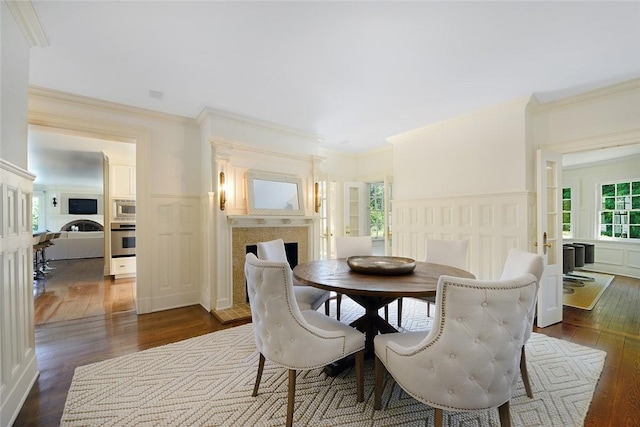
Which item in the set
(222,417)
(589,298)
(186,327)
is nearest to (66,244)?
(186,327)

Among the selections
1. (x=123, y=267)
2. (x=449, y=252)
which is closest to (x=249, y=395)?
(x=449, y=252)

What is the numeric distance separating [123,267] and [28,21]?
4767 millimetres

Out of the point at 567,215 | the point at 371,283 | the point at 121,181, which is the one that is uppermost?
the point at 121,181

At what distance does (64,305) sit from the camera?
147 inches

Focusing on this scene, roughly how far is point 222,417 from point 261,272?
92 centimetres

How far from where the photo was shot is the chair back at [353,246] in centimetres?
341

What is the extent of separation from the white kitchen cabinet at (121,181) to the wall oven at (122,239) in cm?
59

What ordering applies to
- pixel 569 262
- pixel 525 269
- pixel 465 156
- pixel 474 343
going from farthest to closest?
pixel 569 262 → pixel 465 156 → pixel 525 269 → pixel 474 343

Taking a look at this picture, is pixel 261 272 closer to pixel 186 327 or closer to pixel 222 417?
pixel 222 417

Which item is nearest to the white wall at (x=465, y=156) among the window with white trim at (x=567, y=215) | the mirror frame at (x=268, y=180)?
the mirror frame at (x=268, y=180)

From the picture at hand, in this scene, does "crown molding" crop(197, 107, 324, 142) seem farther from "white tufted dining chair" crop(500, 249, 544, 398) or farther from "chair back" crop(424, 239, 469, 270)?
"white tufted dining chair" crop(500, 249, 544, 398)

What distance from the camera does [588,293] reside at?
4.28 m

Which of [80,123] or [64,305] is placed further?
[64,305]

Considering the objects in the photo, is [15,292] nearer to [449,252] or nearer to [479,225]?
[449,252]
